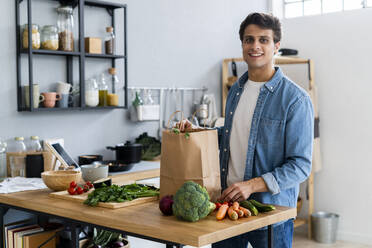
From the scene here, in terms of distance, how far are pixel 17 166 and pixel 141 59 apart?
60.6 inches

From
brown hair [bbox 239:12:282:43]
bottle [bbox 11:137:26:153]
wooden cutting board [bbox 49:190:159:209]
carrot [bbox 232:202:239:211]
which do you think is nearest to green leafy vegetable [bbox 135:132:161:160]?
bottle [bbox 11:137:26:153]

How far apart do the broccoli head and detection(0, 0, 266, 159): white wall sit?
6.68 ft

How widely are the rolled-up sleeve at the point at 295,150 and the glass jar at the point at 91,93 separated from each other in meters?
2.01

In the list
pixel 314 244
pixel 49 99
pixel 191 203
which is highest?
pixel 49 99

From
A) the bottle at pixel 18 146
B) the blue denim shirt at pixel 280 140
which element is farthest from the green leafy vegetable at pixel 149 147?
the blue denim shirt at pixel 280 140

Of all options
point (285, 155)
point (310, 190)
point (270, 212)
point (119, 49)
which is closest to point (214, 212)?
point (270, 212)

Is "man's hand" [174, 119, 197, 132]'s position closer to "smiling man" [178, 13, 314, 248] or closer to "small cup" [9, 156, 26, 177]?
"smiling man" [178, 13, 314, 248]

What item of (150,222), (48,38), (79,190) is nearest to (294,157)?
(150,222)

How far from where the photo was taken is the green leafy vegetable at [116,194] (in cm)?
212

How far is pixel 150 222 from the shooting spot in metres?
1.83

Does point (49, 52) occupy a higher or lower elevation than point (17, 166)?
higher

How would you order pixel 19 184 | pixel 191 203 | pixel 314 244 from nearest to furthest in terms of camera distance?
1. pixel 191 203
2. pixel 19 184
3. pixel 314 244

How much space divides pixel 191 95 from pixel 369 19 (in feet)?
6.02

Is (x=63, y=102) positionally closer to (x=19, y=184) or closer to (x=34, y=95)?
(x=34, y=95)
